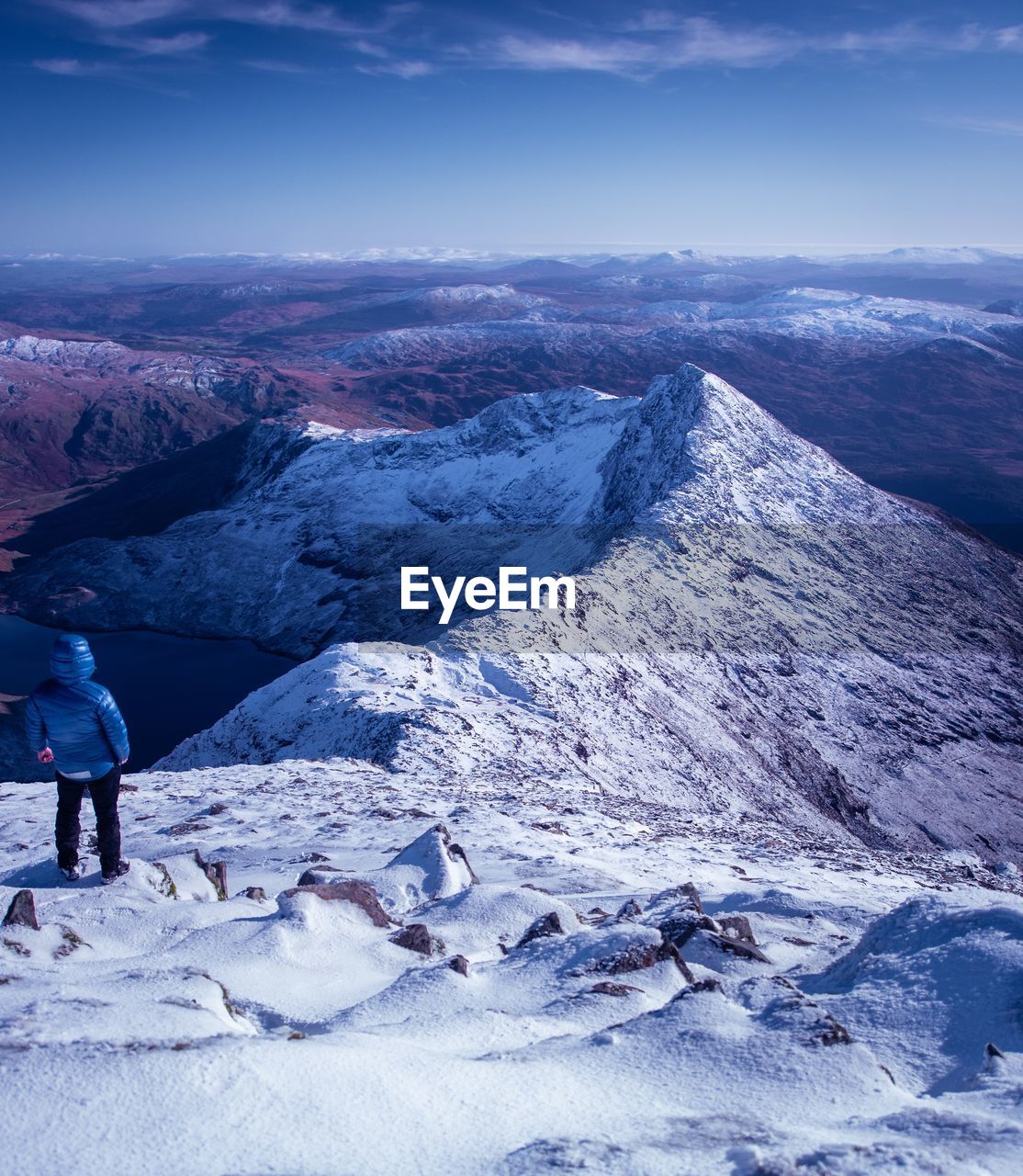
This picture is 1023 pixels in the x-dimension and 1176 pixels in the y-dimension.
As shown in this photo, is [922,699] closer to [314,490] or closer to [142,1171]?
[142,1171]

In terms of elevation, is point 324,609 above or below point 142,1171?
below

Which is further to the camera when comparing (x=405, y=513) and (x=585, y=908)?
(x=405, y=513)

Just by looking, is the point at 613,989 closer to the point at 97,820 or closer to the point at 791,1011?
the point at 791,1011

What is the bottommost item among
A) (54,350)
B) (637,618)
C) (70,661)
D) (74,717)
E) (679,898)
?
(637,618)

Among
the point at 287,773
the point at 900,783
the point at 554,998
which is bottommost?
the point at 900,783

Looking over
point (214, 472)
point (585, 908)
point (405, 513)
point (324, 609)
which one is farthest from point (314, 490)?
point (585, 908)

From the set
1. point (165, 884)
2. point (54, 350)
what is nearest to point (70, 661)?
point (165, 884)
